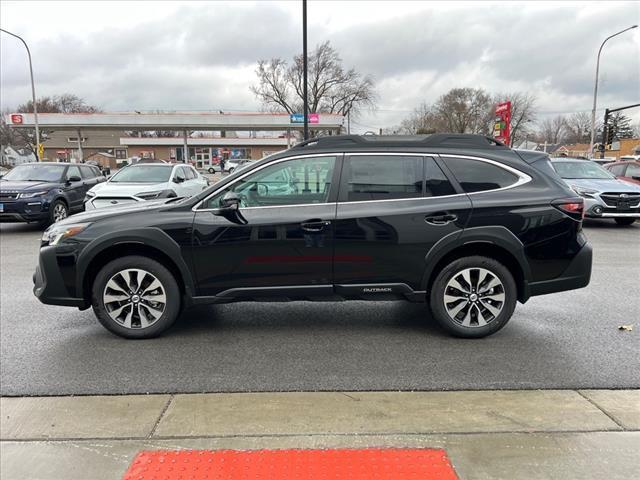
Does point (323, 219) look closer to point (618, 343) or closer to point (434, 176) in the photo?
point (434, 176)

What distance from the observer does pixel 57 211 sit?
1184 centimetres

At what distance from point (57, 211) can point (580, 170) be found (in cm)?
1340

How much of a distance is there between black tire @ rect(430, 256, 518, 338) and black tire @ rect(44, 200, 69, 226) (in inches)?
406

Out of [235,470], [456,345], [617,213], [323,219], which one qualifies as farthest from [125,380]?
[617,213]

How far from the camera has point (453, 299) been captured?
440 cm

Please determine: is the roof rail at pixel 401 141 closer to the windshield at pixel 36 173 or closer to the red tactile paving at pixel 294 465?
the red tactile paving at pixel 294 465

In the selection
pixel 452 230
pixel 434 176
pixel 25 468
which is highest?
pixel 434 176

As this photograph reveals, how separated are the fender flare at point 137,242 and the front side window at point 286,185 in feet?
1.81

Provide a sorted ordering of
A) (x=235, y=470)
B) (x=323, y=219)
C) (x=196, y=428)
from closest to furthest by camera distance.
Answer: (x=235, y=470) < (x=196, y=428) < (x=323, y=219)

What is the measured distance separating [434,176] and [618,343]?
2.28 metres

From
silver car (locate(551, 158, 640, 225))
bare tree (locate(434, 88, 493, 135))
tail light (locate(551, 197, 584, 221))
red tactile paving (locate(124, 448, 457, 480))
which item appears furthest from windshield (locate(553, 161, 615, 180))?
bare tree (locate(434, 88, 493, 135))

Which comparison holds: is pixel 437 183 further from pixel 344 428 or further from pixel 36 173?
pixel 36 173

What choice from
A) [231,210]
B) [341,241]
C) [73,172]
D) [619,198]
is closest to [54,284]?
[231,210]

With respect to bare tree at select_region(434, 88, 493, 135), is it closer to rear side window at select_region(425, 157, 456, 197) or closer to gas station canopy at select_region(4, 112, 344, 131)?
gas station canopy at select_region(4, 112, 344, 131)
